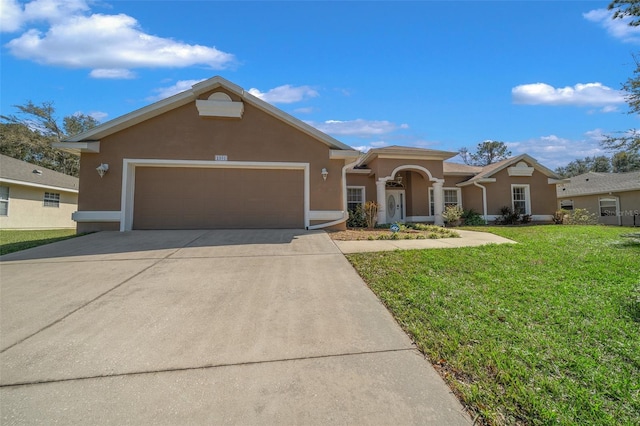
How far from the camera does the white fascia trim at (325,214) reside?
10578 mm

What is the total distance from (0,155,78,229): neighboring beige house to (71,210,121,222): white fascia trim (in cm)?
1010

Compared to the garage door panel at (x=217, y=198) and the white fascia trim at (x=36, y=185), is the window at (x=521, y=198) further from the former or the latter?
the white fascia trim at (x=36, y=185)

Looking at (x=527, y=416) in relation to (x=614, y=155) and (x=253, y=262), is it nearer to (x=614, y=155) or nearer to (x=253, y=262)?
(x=253, y=262)

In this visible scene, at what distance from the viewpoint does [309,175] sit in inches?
419

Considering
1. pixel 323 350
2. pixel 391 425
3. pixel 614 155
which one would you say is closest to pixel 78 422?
Answer: pixel 323 350

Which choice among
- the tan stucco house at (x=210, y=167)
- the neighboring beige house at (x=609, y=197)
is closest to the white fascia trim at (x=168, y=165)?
the tan stucco house at (x=210, y=167)

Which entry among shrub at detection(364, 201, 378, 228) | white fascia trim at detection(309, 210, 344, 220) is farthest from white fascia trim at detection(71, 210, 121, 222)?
shrub at detection(364, 201, 378, 228)

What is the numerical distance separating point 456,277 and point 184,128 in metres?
9.74

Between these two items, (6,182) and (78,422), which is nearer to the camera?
(78,422)

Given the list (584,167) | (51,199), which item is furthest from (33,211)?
(584,167)

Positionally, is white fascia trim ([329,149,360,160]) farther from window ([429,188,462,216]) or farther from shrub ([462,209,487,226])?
window ([429,188,462,216])

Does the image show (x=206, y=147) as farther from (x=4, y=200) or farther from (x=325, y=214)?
(x=4, y=200)

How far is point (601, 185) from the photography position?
21141mm

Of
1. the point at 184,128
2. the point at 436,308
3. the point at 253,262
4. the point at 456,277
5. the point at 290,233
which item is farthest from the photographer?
the point at 184,128
